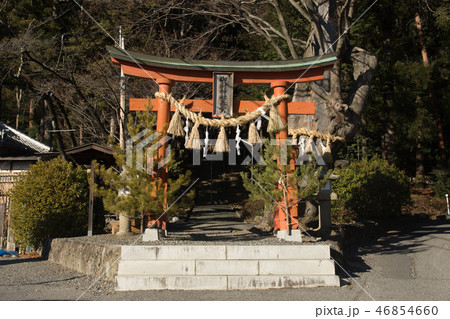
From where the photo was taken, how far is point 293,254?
19.8 feet

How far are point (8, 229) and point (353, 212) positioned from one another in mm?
11098

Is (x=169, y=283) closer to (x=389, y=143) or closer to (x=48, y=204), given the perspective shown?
(x=48, y=204)

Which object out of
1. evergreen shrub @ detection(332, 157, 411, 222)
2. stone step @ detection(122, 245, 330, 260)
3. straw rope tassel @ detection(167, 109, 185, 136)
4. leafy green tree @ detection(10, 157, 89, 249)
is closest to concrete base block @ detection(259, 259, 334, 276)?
stone step @ detection(122, 245, 330, 260)

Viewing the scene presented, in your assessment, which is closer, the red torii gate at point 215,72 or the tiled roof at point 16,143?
the red torii gate at point 215,72

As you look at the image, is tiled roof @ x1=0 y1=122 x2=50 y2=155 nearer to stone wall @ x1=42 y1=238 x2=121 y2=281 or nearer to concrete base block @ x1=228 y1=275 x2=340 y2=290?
stone wall @ x1=42 y1=238 x2=121 y2=281

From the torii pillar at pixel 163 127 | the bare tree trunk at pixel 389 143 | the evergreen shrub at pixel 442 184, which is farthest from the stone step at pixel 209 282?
the evergreen shrub at pixel 442 184

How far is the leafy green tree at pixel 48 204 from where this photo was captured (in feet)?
30.2

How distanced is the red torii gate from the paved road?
1822mm

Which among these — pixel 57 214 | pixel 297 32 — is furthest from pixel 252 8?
pixel 57 214

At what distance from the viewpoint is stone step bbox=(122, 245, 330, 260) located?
19.5ft

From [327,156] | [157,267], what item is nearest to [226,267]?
[157,267]

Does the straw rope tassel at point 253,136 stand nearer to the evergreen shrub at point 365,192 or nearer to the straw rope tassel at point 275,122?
the straw rope tassel at point 275,122

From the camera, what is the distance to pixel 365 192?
13.6 meters

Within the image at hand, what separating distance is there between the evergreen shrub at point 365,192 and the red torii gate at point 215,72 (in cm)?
639
